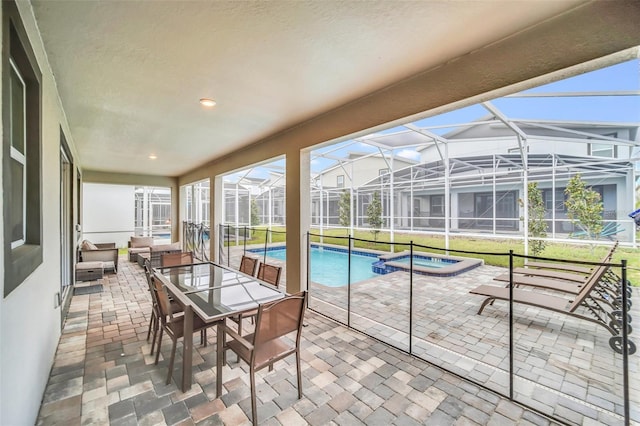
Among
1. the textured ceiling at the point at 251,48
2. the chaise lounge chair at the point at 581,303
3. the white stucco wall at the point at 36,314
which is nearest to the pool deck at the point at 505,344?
the chaise lounge chair at the point at 581,303

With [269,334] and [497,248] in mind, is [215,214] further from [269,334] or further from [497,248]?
[497,248]

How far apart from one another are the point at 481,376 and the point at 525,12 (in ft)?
9.25

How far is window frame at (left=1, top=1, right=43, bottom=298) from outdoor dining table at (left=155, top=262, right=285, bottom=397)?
0.95 m

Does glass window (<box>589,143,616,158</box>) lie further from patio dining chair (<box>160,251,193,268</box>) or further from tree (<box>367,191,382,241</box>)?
patio dining chair (<box>160,251,193,268</box>)

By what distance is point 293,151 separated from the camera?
4000 mm

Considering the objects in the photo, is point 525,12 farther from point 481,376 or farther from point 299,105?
point 481,376

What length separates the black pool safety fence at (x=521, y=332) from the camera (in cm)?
204

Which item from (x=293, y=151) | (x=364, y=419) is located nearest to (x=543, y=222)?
(x=293, y=151)

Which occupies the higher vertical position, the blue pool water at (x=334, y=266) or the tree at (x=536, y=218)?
the tree at (x=536, y=218)

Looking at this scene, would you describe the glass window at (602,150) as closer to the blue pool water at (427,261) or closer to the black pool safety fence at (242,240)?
the blue pool water at (427,261)

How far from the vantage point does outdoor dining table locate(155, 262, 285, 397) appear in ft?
6.72

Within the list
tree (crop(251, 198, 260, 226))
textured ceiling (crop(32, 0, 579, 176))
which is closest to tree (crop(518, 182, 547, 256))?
textured ceiling (crop(32, 0, 579, 176))

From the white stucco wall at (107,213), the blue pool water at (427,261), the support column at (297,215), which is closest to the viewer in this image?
the support column at (297,215)

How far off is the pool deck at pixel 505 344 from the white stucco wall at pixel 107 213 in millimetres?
8948
